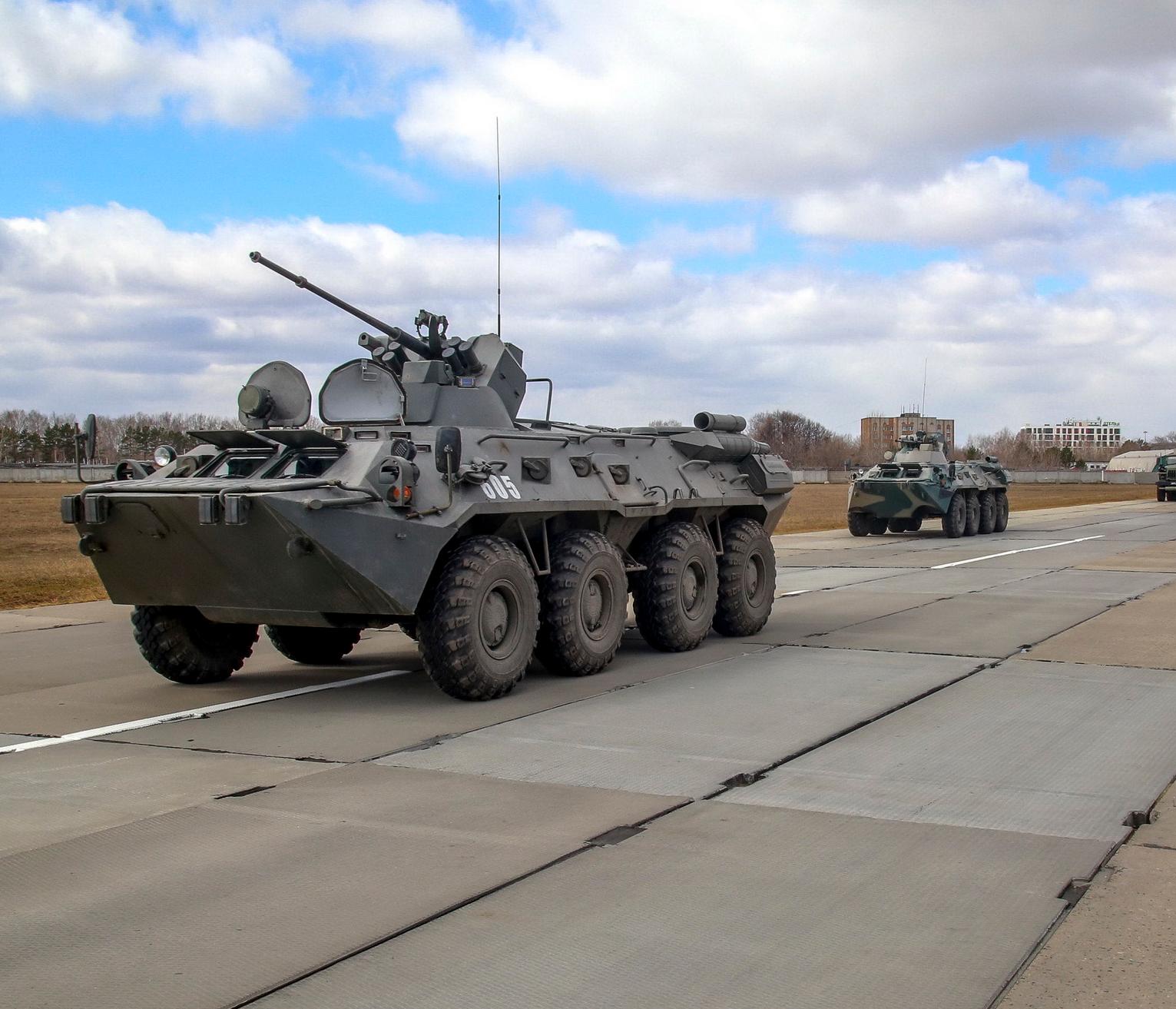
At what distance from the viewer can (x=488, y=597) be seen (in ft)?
26.8

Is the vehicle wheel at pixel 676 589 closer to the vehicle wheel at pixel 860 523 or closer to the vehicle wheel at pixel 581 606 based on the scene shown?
the vehicle wheel at pixel 581 606

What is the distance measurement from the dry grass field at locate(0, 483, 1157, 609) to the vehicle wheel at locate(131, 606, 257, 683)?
6.14 metres

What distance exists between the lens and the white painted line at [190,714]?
23.2ft

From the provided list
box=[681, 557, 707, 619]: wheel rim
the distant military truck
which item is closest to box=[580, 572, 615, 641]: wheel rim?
box=[681, 557, 707, 619]: wheel rim

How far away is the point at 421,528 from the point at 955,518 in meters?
21.9

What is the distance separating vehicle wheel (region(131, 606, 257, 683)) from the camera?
883cm

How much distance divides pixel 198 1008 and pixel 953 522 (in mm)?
25850

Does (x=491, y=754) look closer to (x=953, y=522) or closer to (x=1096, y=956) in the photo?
(x=1096, y=956)

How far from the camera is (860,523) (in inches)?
1116

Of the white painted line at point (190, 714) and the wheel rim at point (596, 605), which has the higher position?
the wheel rim at point (596, 605)

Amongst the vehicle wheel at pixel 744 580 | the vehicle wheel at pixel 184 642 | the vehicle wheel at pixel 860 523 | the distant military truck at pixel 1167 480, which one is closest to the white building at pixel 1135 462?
the distant military truck at pixel 1167 480

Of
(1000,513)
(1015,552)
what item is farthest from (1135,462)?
(1015,552)

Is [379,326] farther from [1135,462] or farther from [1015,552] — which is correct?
[1135,462]

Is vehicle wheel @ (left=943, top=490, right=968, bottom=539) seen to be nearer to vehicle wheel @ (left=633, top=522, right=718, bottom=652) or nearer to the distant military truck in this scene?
vehicle wheel @ (left=633, top=522, right=718, bottom=652)
